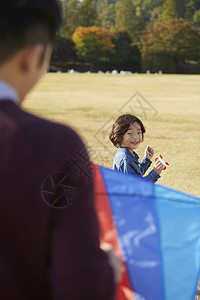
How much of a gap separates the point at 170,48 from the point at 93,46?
1031cm

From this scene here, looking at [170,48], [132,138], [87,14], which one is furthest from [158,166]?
[87,14]

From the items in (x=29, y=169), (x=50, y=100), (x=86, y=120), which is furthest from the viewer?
(x=50, y=100)

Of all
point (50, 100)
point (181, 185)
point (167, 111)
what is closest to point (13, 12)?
point (181, 185)

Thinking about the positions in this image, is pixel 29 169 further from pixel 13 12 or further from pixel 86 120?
pixel 86 120

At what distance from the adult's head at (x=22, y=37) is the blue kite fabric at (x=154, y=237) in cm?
114

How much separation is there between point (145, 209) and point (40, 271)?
1.15 meters

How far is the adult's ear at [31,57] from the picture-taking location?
2.96 ft

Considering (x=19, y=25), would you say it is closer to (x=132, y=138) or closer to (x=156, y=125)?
(x=132, y=138)

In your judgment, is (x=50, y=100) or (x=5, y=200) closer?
(x=5, y=200)

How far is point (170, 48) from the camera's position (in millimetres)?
57812

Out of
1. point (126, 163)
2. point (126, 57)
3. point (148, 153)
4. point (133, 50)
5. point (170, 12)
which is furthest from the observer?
point (170, 12)

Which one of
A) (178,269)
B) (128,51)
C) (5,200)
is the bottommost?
(128,51)

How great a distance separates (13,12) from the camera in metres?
0.90

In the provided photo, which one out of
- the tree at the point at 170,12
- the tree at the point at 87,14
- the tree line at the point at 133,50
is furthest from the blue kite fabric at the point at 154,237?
the tree at the point at 87,14
